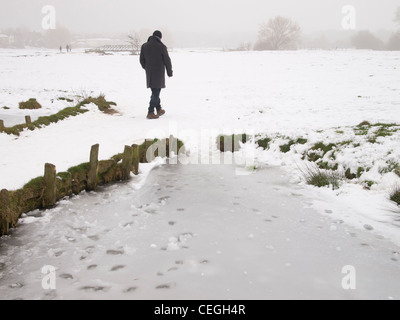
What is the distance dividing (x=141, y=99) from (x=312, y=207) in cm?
1075

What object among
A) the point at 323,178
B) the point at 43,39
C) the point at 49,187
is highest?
the point at 43,39

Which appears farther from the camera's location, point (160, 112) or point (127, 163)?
point (160, 112)

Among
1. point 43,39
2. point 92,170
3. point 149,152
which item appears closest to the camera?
point 92,170

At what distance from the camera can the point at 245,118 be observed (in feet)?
34.8

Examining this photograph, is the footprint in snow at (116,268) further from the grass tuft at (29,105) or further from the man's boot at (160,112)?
the grass tuft at (29,105)

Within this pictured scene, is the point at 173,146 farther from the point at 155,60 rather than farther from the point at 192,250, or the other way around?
the point at 192,250

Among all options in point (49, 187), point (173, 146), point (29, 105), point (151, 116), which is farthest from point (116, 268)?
point (29, 105)

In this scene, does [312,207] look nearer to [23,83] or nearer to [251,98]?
[251,98]

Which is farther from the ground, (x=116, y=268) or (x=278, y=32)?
(x=278, y=32)

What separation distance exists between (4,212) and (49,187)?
2.67ft

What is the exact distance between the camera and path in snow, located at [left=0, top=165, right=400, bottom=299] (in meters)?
3.03

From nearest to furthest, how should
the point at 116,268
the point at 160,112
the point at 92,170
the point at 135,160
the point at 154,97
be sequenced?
the point at 116,268 < the point at 92,170 < the point at 135,160 < the point at 154,97 < the point at 160,112

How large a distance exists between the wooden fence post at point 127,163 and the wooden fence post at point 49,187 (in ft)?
4.87

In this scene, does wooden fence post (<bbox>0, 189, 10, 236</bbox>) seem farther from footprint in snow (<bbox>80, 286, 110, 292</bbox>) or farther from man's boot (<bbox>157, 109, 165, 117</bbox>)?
man's boot (<bbox>157, 109, 165, 117</bbox>)
